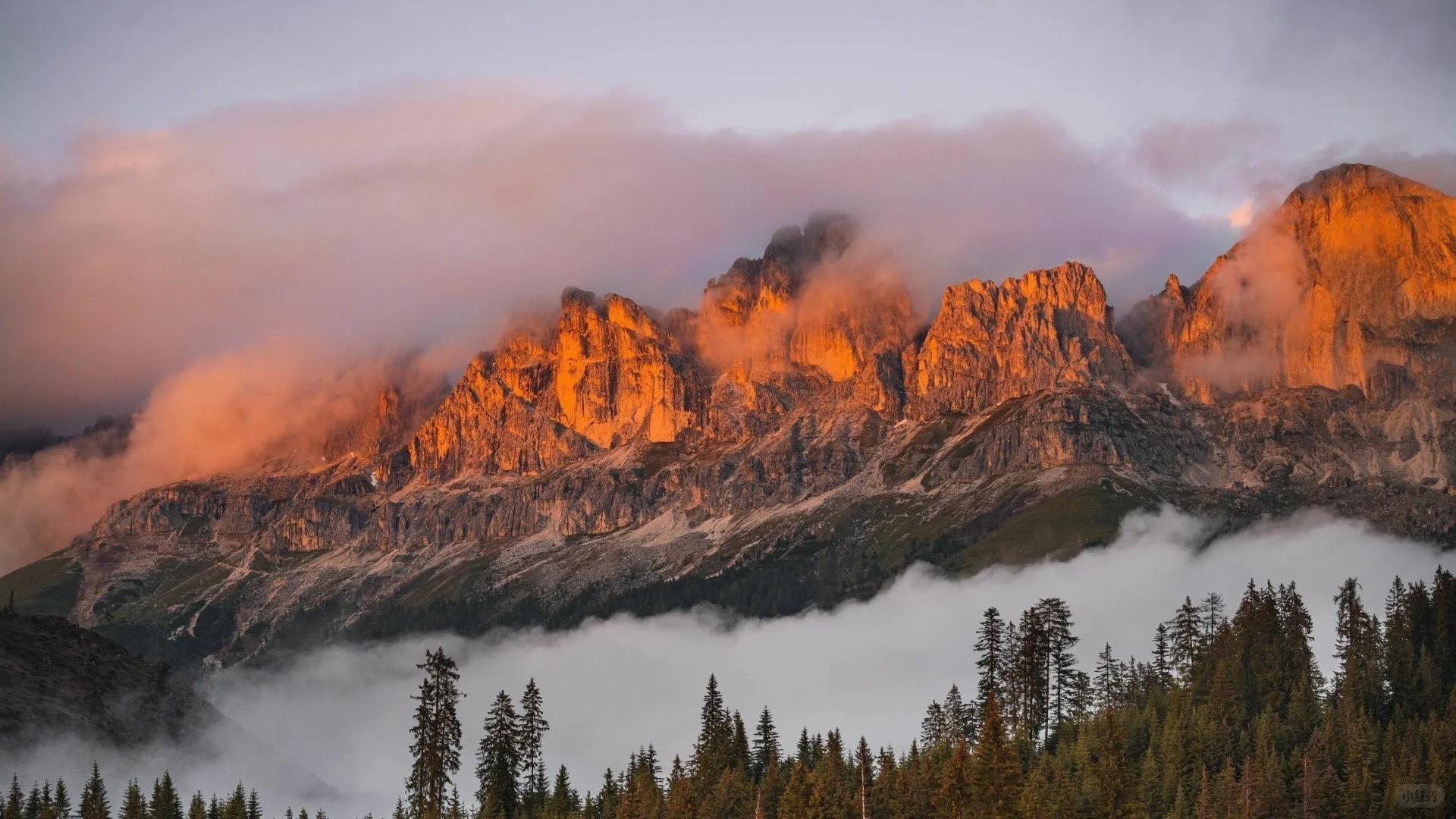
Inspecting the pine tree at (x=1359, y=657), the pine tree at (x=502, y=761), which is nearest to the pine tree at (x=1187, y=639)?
the pine tree at (x=1359, y=657)

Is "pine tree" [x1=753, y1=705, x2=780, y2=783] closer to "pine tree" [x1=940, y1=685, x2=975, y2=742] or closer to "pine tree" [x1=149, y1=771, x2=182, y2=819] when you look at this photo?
"pine tree" [x1=940, y1=685, x2=975, y2=742]

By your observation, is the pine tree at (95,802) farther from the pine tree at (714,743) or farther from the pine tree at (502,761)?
the pine tree at (714,743)

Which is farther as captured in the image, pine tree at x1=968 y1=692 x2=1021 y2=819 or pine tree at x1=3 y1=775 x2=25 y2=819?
pine tree at x1=3 y1=775 x2=25 y2=819

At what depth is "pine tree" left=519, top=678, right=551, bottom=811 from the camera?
16662cm

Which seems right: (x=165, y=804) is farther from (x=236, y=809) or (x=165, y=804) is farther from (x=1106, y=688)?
(x=1106, y=688)

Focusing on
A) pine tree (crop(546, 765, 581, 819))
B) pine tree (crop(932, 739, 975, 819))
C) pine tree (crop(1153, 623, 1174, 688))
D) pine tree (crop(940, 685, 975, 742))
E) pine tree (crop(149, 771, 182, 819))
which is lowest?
pine tree (crop(932, 739, 975, 819))

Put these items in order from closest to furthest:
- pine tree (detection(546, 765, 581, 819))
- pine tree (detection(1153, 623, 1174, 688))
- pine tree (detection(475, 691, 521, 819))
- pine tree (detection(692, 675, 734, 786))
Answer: pine tree (detection(546, 765, 581, 819)), pine tree (detection(475, 691, 521, 819)), pine tree (detection(692, 675, 734, 786)), pine tree (detection(1153, 623, 1174, 688))

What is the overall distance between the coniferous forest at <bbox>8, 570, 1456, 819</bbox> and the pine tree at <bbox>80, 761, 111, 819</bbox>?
550 mm

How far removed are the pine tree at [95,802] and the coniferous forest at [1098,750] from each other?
550 mm

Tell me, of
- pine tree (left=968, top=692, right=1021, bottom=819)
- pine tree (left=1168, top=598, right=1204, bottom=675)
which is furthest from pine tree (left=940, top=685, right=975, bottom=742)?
pine tree (left=968, top=692, right=1021, bottom=819)

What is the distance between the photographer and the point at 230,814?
509 feet

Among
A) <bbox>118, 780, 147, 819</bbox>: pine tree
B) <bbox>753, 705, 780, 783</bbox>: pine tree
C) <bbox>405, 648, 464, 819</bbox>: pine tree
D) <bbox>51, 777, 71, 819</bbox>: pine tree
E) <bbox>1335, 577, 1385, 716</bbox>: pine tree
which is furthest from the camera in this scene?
<bbox>753, 705, 780, 783</bbox>: pine tree

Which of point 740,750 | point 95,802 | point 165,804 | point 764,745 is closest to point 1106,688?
point 764,745

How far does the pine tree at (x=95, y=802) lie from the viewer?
149 m
